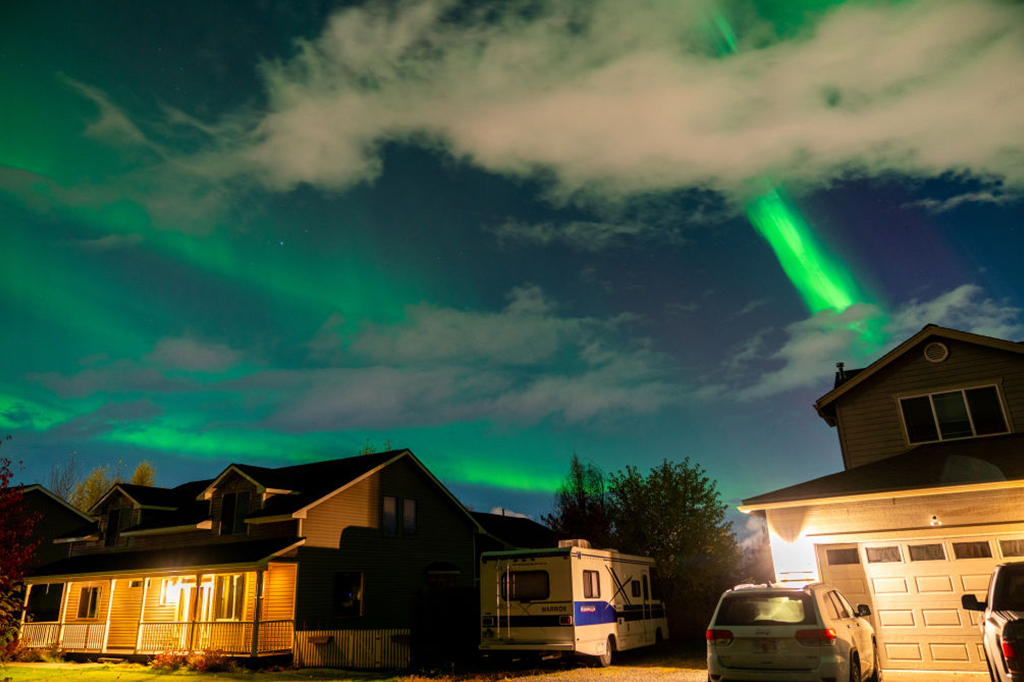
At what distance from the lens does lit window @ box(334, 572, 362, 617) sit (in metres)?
27.0

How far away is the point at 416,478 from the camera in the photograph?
3262cm

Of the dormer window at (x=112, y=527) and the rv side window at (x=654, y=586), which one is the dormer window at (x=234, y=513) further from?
the rv side window at (x=654, y=586)

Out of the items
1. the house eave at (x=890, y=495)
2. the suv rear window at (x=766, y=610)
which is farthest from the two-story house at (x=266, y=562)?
the suv rear window at (x=766, y=610)

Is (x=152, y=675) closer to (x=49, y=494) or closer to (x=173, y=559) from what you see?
(x=173, y=559)

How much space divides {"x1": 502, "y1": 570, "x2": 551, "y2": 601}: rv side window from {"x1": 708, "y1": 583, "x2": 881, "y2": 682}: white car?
747 cm

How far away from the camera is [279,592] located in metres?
26.4

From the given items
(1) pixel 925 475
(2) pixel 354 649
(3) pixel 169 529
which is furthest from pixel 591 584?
(3) pixel 169 529

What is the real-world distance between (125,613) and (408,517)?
13.3 metres

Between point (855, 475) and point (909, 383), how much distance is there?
13.4 feet

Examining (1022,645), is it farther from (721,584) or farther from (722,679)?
(721,584)

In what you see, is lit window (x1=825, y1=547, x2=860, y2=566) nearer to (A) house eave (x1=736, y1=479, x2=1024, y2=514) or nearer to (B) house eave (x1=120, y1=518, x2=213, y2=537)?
(A) house eave (x1=736, y1=479, x2=1024, y2=514)

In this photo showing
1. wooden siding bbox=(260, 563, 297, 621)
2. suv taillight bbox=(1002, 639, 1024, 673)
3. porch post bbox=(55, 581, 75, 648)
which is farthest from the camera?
porch post bbox=(55, 581, 75, 648)

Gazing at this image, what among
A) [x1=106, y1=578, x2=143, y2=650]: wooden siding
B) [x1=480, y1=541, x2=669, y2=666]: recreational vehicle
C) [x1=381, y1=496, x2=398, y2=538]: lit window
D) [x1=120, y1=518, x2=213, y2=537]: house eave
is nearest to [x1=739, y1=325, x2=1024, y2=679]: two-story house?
[x1=480, y1=541, x2=669, y2=666]: recreational vehicle

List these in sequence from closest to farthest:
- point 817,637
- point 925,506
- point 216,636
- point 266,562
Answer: point 817,637 → point 925,506 → point 266,562 → point 216,636
